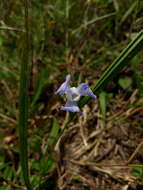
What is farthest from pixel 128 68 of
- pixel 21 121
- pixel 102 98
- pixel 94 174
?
pixel 21 121

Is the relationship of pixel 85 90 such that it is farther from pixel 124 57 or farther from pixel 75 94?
pixel 124 57

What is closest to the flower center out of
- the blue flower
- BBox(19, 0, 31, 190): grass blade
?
the blue flower

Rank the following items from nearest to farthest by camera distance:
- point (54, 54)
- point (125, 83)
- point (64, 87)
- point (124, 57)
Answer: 1. point (124, 57)
2. point (64, 87)
3. point (125, 83)
4. point (54, 54)

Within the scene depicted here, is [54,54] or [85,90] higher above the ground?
[54,54]

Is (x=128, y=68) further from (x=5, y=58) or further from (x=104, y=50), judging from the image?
(x=5, y=58)

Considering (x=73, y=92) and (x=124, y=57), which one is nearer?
(x=124, y=57)

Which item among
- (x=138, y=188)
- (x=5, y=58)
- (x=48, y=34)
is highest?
(x=48, y=34)

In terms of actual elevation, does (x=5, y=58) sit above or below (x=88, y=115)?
above

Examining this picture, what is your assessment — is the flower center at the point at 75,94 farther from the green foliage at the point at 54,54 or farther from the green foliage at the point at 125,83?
the green foliage at the point at 125,83

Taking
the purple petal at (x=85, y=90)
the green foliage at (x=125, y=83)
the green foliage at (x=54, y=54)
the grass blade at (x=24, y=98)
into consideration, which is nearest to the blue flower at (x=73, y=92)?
the purple petal at (x=85, y=90)

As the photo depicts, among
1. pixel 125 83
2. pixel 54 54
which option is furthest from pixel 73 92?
pixel 54 54

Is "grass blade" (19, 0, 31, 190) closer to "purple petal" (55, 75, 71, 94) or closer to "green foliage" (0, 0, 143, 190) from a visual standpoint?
"purple petal" (55, 75, 71, 94)
